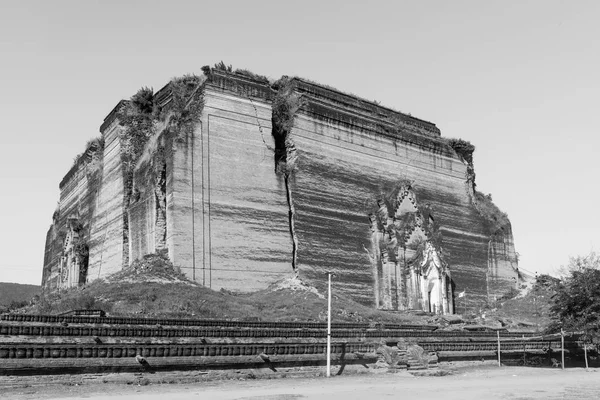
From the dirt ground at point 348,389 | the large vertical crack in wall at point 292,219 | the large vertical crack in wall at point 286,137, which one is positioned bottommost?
the dirt ground at point 348,389

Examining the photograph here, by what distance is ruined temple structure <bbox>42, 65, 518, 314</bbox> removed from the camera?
37156mm

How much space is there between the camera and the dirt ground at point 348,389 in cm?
1525

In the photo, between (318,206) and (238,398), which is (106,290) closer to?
(318,206)

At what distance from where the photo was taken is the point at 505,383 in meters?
20.5

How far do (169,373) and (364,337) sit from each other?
959cm

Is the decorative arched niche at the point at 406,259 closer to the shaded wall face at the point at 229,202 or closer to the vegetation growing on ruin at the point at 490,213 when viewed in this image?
the shaded wall face at the point at 229,202

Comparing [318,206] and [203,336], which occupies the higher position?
[318,206]

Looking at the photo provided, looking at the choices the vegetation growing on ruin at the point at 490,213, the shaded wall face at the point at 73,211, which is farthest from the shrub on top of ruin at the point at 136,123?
the vegetation growing on ruin at the point at 490,213

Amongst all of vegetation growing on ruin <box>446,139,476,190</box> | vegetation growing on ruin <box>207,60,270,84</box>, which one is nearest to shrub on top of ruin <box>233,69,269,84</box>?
vegetation growing on ruin <box>207,60,270,84</box>

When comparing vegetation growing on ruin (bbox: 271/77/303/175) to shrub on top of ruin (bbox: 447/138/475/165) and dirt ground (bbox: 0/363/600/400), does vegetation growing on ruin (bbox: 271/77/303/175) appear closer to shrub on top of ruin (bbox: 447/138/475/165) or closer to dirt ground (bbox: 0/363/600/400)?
shrub on top of ruin (bbox: 447/138/475/165)

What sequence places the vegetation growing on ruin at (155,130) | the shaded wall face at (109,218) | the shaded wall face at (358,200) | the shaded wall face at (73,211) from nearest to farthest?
the vegetation growing on ruin at (155,130) → the shaded wall face at (358,200) → the shaded wall face at (109,218) → the shaded wall face at (73,211)

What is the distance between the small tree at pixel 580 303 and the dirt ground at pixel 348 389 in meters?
5.02

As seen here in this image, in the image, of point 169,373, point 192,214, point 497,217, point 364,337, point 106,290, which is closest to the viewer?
point 169,373

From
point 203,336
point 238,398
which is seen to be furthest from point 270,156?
point 238,398
